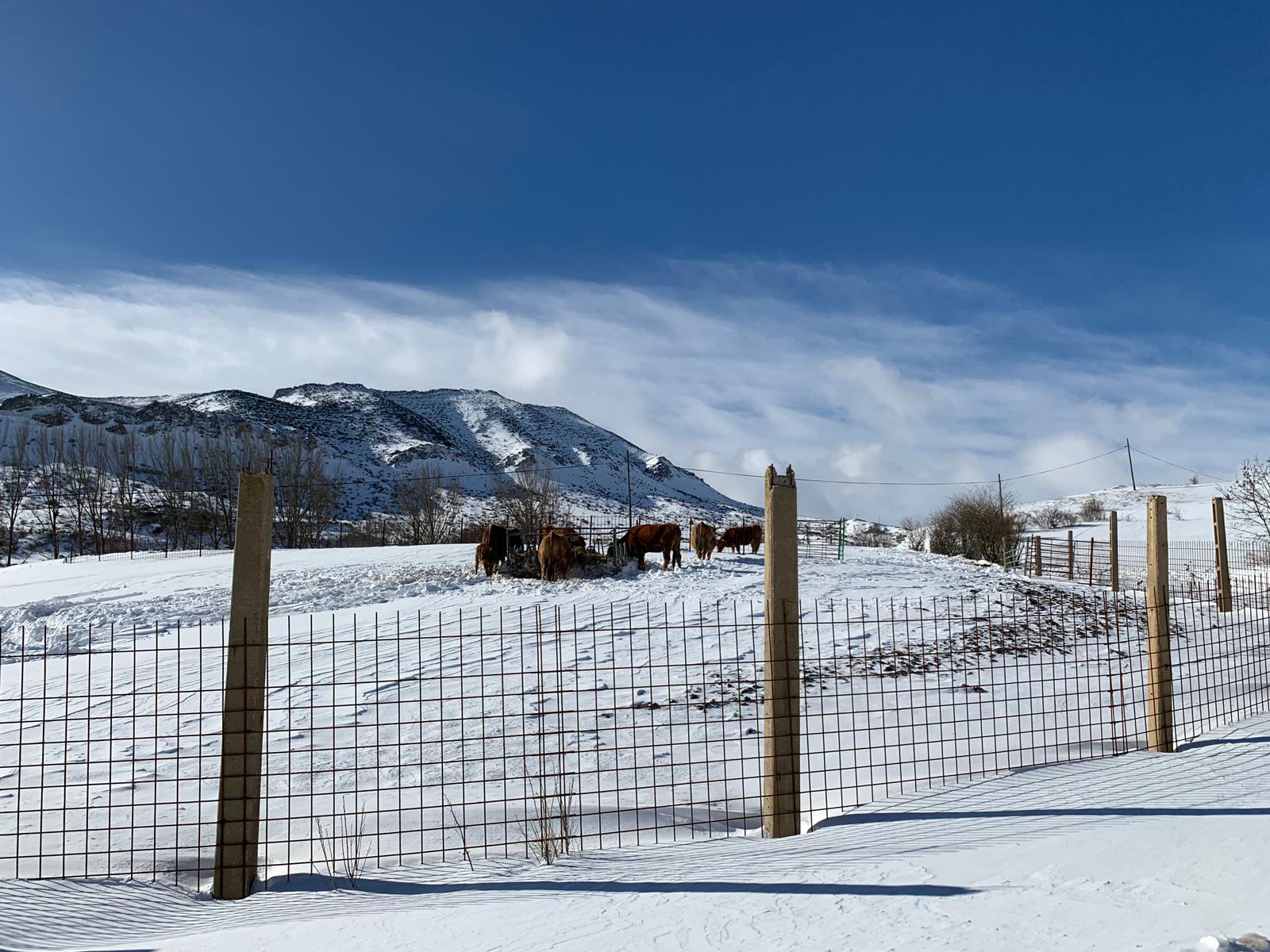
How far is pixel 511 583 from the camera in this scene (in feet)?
58.0

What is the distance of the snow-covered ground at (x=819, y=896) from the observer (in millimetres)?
3100

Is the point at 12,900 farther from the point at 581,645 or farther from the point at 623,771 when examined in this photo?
the point at 581,645

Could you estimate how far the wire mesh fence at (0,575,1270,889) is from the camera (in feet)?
17.0

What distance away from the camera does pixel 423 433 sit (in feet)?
420

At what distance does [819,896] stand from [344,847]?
2.98 metres

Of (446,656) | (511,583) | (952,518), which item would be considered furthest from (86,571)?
(952,518)

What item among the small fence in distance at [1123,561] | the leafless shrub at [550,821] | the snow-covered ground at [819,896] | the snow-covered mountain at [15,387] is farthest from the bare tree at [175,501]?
the snow-covered mountain at [15,387]

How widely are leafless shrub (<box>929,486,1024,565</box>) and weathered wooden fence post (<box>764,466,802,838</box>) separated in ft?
101

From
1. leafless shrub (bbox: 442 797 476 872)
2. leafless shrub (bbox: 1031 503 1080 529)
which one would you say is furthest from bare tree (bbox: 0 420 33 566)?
leafless shrub (bbox: 1031 503 1080 529)

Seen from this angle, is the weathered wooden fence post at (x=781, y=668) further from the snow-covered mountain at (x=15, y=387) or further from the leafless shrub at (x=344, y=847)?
the snow-covered mountain at (x=15, y=387)

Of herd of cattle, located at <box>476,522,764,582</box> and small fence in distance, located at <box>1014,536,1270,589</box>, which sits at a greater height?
herd of cattle, located at <box>476,522,764,582</box>

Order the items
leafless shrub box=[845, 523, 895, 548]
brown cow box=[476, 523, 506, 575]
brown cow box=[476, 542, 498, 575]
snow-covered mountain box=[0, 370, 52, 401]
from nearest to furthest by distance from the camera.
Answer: brown cow box=[476, 523, 506, 575], brown cow box=[476, 542, 498, 575], leafless shrub box=[845, 523, 895, 548], snow-covered mountain box=[0, 370, 52, 401]

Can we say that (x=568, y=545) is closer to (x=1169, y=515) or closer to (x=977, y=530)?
(x=977, y=530)

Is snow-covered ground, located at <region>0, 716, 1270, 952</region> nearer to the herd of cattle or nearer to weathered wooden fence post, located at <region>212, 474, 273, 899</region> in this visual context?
weathered wooden fence post, located at <region>212, 474, 273, 899</region>
